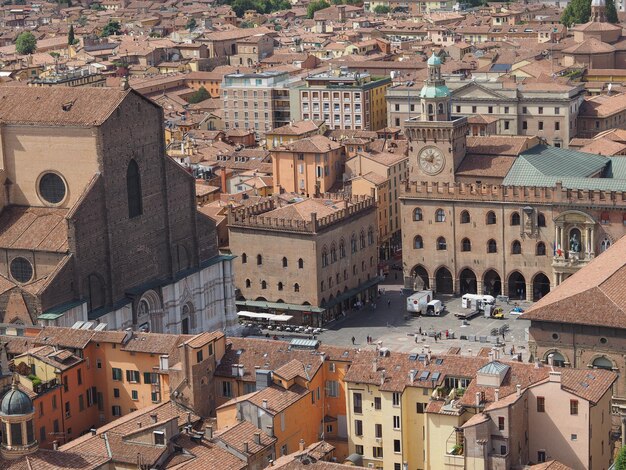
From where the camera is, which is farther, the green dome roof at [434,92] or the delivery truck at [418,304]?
the green dome roof at [434,92]

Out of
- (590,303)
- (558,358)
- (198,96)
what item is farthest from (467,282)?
(198,96)

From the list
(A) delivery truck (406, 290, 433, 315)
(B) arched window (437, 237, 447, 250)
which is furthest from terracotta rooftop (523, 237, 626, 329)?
(B) arched window (437, 237, 447, 250)

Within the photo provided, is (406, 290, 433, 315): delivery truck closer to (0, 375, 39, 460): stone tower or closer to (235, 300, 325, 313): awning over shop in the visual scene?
(235, 300, 325, 313): awning over shop

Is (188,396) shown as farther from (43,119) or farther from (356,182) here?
(356,182)

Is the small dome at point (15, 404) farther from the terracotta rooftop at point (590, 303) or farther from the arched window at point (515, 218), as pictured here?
the arched window at point (515, 218)

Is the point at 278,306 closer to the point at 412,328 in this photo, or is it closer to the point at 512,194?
the point at 412,328

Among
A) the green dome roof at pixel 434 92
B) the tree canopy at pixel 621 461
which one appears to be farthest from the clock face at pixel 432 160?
the tree canopy at pixel 621 461
